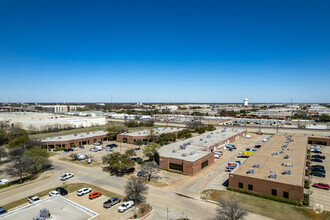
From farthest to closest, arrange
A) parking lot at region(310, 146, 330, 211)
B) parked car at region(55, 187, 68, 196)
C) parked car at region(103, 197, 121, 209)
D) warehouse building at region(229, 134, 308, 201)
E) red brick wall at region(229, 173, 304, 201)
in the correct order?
parked car at region(55, 187, 68, 196)
warehouse building at region(229, 134, 308, 201)
parking lot at region(310, 146, 330, 211)
red brick wall at region(229, 173, 304, 201)
parked car at region(103, 197, 121, 209)

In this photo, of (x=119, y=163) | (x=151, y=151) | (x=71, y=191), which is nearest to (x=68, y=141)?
(x=119, y=163)

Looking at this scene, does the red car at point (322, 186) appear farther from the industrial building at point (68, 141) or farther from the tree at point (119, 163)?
the industrial building at point (68, 141)

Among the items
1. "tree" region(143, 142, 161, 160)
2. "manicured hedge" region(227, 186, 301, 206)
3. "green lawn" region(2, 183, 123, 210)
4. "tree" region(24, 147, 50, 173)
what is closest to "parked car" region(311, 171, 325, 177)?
"manicured hedge" region(227, 186, 301, 206)

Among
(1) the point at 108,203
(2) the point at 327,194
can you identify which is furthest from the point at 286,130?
(1) the point at 108,203

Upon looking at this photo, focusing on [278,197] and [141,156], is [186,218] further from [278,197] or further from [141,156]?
[141,156]

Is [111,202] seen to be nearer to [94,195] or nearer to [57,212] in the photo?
[94,195]

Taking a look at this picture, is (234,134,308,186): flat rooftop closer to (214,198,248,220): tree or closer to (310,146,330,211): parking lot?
(310,146,330,211): parking lot

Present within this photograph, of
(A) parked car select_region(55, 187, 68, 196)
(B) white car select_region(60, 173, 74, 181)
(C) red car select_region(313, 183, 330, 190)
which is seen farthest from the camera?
(B) white car select_region(60, 173, 74, 181)
